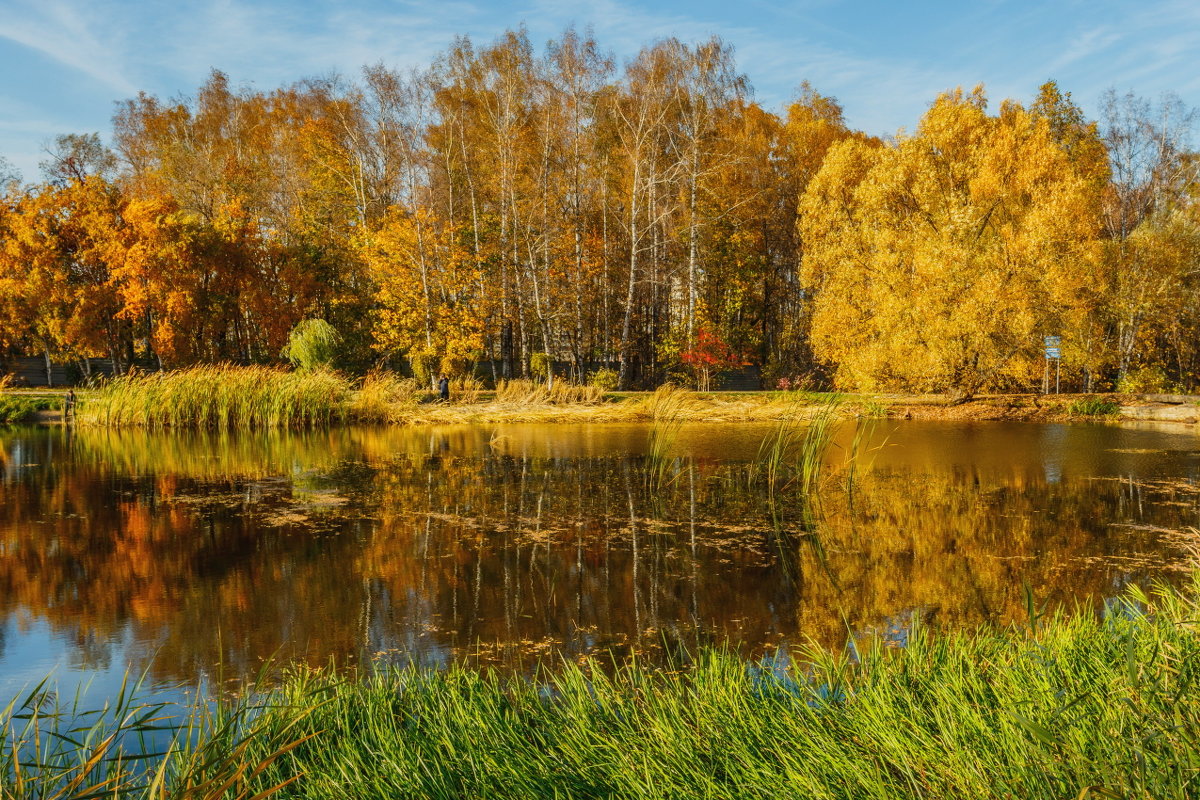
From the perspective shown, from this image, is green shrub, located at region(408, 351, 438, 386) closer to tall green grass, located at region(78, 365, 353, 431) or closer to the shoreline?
the shoreline

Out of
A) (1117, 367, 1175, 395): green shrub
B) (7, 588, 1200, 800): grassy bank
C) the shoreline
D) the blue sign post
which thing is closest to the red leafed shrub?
the shoreline

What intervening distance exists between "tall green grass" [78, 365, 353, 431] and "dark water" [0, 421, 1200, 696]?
4.89 m

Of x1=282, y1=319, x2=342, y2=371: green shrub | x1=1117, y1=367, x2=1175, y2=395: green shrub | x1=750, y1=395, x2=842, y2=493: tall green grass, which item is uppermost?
x1=282, y1=319, x2=342, y2=371: green shrub

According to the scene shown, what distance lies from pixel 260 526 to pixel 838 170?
71.6ft

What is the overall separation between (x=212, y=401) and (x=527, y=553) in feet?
44.0

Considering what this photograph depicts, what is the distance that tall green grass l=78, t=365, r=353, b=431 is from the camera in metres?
17.2

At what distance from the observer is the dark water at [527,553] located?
15.0ft

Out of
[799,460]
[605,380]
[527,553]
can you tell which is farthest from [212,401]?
[527,553]

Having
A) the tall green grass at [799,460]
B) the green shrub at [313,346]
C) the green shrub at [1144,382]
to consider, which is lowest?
the tall green grass at [799,460]

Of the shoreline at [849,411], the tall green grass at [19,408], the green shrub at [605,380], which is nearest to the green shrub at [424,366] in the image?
the shoreline at [849,411]

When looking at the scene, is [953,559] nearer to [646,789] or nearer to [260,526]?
[646,789]

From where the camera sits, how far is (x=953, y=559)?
6.21 m

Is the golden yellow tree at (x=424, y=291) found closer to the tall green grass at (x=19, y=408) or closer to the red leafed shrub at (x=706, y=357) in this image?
the red leafed shrub at (x=706, y=357)

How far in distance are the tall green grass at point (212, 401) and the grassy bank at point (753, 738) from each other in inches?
600
